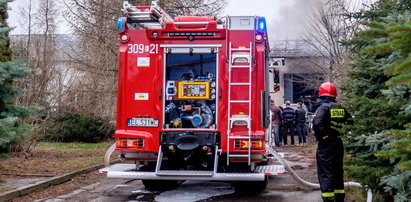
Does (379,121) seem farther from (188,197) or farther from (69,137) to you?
(69,137)

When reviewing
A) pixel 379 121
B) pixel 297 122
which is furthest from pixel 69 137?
pixel 379 121

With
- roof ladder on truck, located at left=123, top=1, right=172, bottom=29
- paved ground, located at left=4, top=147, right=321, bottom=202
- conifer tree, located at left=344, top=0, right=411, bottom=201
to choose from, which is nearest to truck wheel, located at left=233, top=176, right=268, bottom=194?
paved ground, located at left=4, top=147, right=321, bottom=202

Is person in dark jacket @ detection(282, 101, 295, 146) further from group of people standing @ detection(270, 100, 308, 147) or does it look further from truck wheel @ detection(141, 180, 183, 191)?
truck wheel @ detection(141, 180, 183, 191)

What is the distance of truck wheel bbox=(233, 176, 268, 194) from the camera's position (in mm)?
7781

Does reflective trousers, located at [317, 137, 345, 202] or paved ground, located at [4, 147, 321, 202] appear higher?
reflective trousers, located at [317, 137, 345, 202]

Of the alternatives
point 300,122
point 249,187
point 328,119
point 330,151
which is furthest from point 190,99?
point 300,122

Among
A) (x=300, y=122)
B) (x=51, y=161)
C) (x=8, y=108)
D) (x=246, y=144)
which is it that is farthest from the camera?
(x=300, y=122)

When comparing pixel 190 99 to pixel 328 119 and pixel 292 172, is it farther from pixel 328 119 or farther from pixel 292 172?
pixel 328 119

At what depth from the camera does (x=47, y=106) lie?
12719 mm

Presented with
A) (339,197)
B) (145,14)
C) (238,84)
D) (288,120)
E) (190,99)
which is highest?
(145,14)

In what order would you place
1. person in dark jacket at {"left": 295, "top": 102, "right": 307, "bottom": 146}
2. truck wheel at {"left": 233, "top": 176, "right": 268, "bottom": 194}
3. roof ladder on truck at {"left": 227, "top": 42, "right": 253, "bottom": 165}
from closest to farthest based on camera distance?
roof ladder on truck at {"left": 227, "top": 42, "right": 253, "bottom": 165} → truck wheel at {"left": 233, "top": 176, "right": 268, "bottom": 194} → person in dark jacket at {"left": 295, "top": 102, "right": 307, "bottom": 146}

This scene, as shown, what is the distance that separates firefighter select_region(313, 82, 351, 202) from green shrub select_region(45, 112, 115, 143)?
444 inches

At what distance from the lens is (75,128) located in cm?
1597

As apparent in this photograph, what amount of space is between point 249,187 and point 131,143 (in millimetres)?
2143
